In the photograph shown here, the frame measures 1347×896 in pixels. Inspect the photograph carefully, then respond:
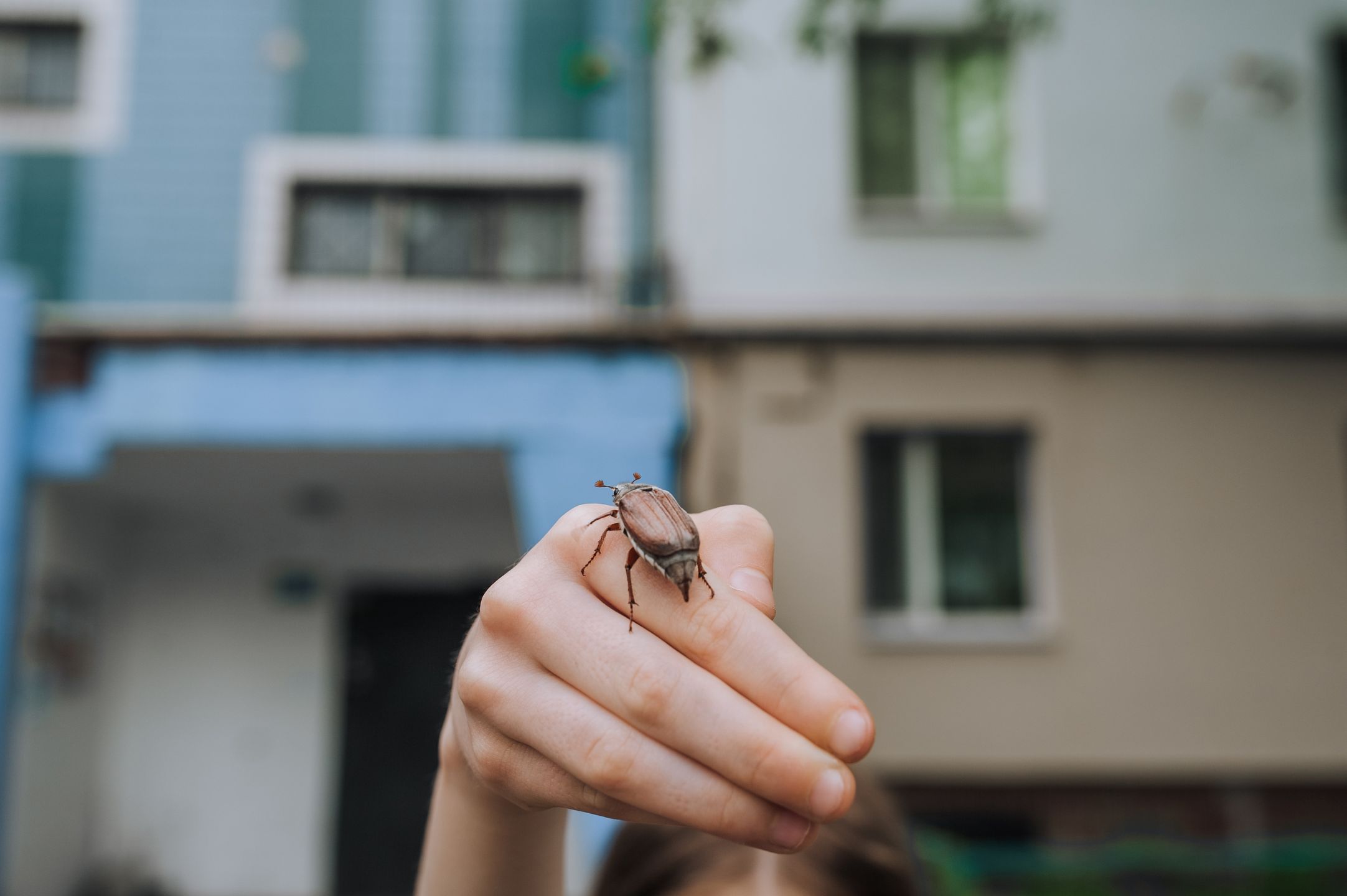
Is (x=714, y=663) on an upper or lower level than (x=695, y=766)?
upper

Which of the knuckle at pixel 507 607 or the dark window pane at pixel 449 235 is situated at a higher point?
the dark window pane at pixel 449 235

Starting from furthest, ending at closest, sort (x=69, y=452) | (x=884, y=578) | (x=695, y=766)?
1. (x=884, y=578)
2. (x=69, y=452)
3. (x=695, y=766)

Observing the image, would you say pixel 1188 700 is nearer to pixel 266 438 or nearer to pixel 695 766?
pixel 266 438

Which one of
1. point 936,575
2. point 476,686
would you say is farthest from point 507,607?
point 936,575

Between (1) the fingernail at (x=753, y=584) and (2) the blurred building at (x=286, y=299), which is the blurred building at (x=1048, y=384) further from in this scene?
(1) the fingernail at (x=753, y=584)

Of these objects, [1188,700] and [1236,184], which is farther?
[1236,184]

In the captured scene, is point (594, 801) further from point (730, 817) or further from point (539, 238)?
point (539, 238)

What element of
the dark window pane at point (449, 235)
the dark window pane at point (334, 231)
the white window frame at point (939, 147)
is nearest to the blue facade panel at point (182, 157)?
the dark window pane at point (334, 231)

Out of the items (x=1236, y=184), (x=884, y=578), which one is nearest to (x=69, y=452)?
(x=884, y=578)
